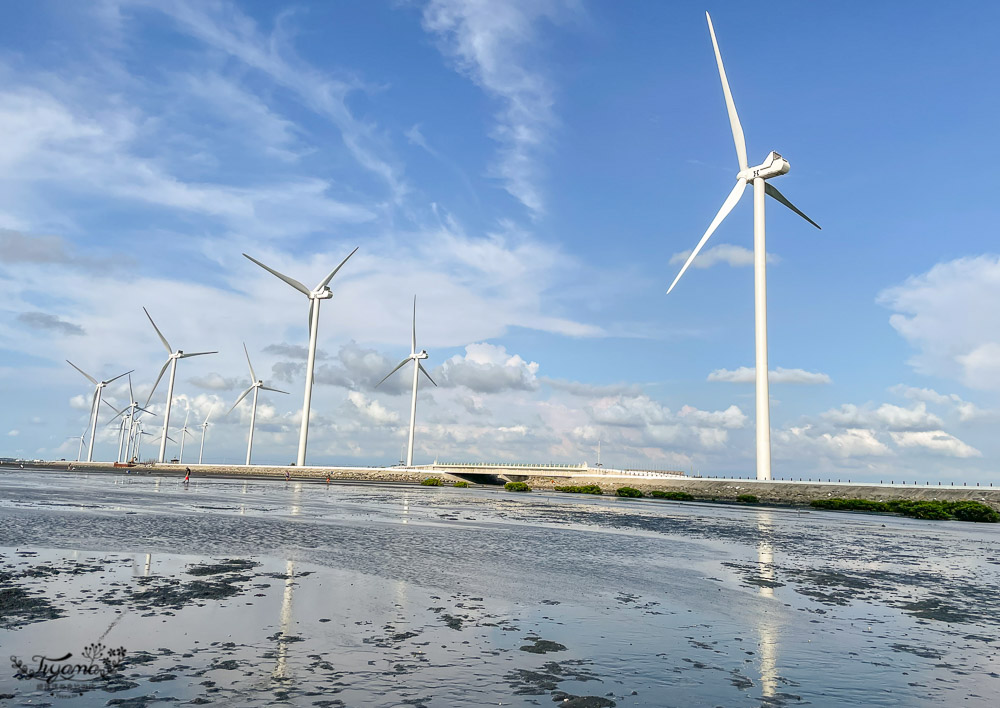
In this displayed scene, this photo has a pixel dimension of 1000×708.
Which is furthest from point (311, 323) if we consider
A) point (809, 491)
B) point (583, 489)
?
point (809, 491)

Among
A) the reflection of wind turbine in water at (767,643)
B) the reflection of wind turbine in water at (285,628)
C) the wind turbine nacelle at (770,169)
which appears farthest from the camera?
the wind turbine nacelle at (770,169)

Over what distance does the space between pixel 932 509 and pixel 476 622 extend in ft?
240

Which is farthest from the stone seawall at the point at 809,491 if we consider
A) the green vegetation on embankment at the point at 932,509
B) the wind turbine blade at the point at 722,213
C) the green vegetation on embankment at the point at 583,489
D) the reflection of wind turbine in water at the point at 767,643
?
the reflection of wind turbine in water at the point at 767,643

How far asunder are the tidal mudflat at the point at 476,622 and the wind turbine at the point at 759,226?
200 feet

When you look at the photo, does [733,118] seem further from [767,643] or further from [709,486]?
[767,643]

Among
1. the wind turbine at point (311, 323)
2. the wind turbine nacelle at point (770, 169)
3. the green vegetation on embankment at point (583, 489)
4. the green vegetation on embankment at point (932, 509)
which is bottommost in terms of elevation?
the green vegetation on embankment at point (583, 489)

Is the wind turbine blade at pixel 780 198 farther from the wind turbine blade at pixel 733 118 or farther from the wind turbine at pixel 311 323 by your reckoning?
the wind turbine at pixel 311 323

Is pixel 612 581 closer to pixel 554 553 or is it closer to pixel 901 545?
pixel 554 553

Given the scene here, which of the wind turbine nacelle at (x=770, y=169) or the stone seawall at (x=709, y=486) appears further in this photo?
the wind turbine nacelle at (x=770, y=169)

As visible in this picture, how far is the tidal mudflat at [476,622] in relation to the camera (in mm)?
9617

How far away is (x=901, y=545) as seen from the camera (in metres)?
36.0

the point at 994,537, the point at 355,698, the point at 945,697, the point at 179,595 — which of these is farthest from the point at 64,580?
the point at 994,537

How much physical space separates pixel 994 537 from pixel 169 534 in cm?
5151

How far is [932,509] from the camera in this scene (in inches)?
2721
